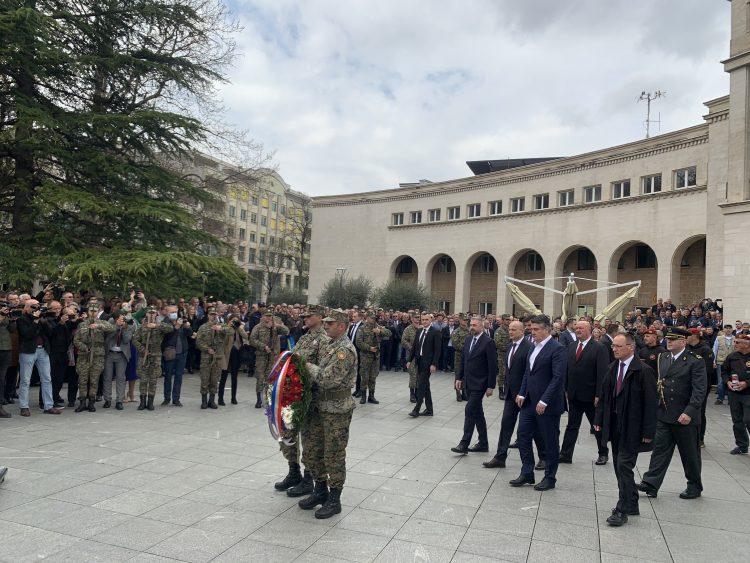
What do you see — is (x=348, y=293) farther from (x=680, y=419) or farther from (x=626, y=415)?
(x=626, y=415)

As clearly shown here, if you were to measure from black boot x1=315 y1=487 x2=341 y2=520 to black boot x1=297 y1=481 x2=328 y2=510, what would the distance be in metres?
0.08

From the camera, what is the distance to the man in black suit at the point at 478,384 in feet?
28.2

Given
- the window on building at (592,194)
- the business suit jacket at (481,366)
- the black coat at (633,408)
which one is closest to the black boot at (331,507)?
the black coat at (633,408)

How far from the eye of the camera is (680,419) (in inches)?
261

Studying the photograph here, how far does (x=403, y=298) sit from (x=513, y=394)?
116ft

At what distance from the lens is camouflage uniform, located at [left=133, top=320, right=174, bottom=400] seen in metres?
11.2

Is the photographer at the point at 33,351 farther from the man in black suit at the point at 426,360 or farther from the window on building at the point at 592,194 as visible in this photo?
the window on building at the point at 592,194

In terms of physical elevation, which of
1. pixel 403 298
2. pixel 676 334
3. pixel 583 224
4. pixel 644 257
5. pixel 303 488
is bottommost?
pixel 303 488

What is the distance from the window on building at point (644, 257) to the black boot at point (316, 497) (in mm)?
36015

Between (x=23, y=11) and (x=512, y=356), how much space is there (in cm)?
1572

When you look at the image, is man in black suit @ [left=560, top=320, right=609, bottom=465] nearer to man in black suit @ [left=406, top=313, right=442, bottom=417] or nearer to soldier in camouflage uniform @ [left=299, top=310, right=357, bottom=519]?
man in black suit @ [left=406, top=313, right=442, bottom=417]

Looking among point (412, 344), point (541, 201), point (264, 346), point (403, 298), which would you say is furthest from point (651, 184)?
point (264, 346)

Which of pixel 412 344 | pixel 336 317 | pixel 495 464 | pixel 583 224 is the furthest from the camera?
pixel 583 224

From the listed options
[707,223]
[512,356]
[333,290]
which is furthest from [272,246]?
[512,356]
